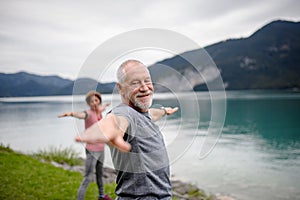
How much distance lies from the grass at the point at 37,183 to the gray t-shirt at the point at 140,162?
4.78m

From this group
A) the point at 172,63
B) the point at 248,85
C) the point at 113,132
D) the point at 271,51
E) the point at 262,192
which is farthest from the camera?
the point at 271,51

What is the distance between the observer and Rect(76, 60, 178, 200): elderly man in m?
1.72

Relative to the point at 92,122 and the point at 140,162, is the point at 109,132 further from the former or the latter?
the point at 92,122

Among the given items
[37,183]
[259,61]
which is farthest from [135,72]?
[259,61]

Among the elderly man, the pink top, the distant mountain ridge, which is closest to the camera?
the elderly man

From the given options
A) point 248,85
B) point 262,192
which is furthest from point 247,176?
point 248,85

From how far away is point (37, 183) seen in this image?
6.90m

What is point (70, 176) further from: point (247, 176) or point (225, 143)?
point (225, 143)

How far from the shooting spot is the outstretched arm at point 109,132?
1469 mm

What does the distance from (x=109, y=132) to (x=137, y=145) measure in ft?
1.00

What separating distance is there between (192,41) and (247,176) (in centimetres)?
1276

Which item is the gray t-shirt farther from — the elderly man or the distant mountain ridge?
the distant mountain ridge

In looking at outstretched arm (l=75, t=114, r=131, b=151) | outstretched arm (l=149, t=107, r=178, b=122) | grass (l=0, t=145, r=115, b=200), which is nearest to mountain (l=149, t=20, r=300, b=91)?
grass (l=0, t=145, r=115, b=200)

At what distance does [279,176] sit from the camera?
12.8 metres
